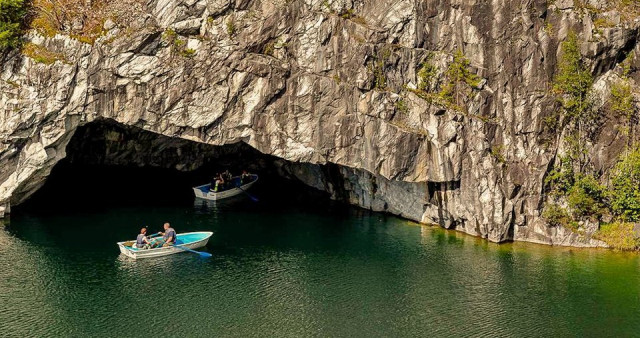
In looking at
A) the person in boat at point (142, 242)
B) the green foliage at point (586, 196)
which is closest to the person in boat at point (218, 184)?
the person in boat at point (142, 242)

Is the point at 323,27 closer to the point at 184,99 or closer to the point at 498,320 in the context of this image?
the point at 184,99

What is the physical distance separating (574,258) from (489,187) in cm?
740

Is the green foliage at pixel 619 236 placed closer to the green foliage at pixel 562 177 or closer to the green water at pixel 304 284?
the green water at pixel 304 284

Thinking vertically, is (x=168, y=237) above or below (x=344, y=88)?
below

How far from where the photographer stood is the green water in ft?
107

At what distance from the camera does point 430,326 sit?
1287 inches

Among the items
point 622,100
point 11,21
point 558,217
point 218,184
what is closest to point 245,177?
point 218,184

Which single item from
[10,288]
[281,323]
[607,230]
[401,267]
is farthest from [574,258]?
[10,288]

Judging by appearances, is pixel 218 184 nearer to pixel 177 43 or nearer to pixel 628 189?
pixel 177 43

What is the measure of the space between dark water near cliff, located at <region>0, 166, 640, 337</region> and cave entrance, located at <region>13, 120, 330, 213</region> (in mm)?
6025

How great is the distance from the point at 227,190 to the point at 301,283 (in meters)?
24.9

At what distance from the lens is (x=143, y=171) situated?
67.9m

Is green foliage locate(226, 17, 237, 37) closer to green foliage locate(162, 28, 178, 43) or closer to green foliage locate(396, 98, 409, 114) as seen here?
green foliage locate(162, 28, 178, 43)

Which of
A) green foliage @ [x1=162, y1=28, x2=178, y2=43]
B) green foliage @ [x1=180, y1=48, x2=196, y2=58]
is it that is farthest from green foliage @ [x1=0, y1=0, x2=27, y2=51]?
green foliage @ [x1=180, y1=48, x2=196, y2=58]
